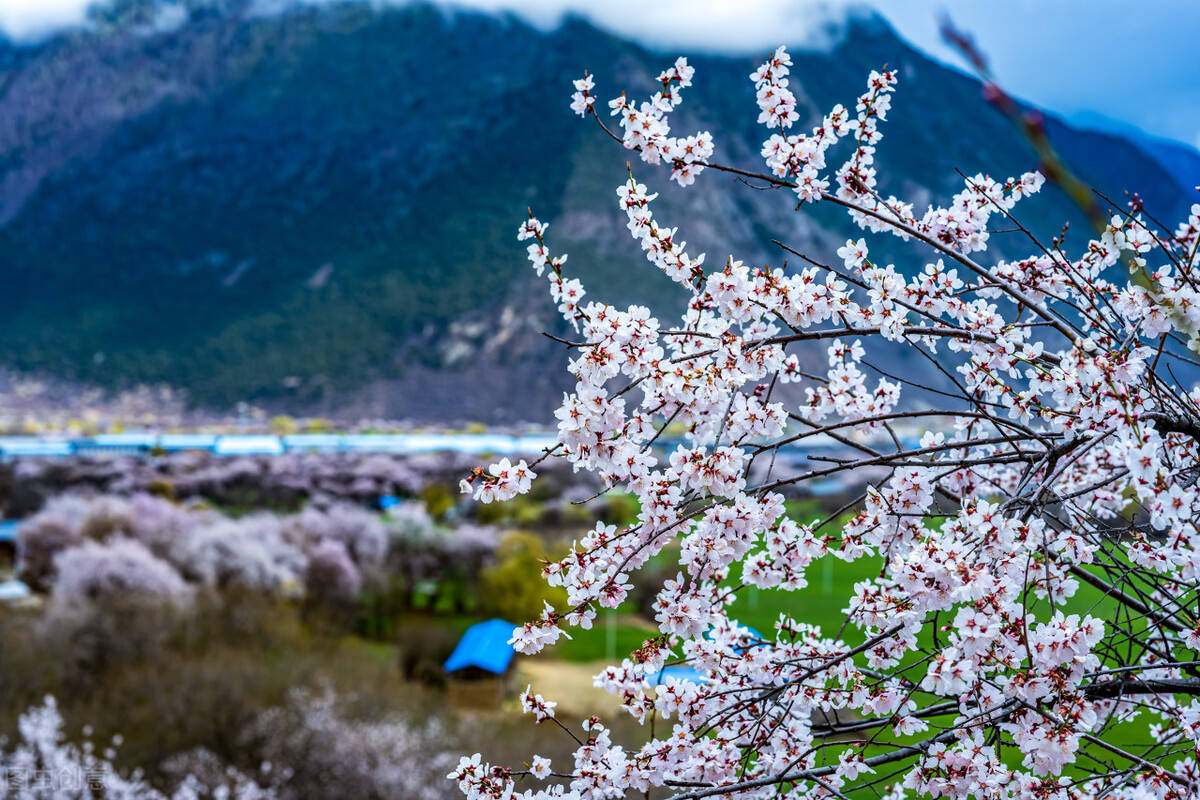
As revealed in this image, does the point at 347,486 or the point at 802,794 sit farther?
the point at 347,486

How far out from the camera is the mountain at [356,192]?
37.7 metres

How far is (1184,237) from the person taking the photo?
1900 millimetres

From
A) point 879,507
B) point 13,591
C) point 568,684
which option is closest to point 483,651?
point 568,684

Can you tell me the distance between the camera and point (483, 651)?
40.9 ft

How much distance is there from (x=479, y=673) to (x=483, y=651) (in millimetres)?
270

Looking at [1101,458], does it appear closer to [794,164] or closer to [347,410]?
[794,164]

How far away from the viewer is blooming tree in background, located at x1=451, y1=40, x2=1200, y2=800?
1.69 meters

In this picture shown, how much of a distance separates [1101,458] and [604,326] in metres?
1.44

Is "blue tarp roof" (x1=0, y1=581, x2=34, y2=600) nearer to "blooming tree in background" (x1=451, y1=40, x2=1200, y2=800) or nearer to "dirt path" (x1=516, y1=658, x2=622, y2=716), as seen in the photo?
"dirt path" (x1=516, y1=658, x2=622, y2=716)

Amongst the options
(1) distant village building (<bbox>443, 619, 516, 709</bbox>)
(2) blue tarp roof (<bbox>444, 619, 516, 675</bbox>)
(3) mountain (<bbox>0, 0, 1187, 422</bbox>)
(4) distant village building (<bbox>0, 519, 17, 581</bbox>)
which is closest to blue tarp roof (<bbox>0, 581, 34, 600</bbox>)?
(4) distant village building (<bbox>0, 519, 17, 581</bbox>)

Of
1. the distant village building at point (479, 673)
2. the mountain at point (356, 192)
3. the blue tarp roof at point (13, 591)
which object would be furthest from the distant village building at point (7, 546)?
the mountain at point (356, 192)

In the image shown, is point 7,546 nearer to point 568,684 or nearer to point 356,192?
point 568,684

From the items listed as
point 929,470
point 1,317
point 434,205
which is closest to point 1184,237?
point 929,470

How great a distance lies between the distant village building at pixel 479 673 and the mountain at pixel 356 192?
15.1 m
